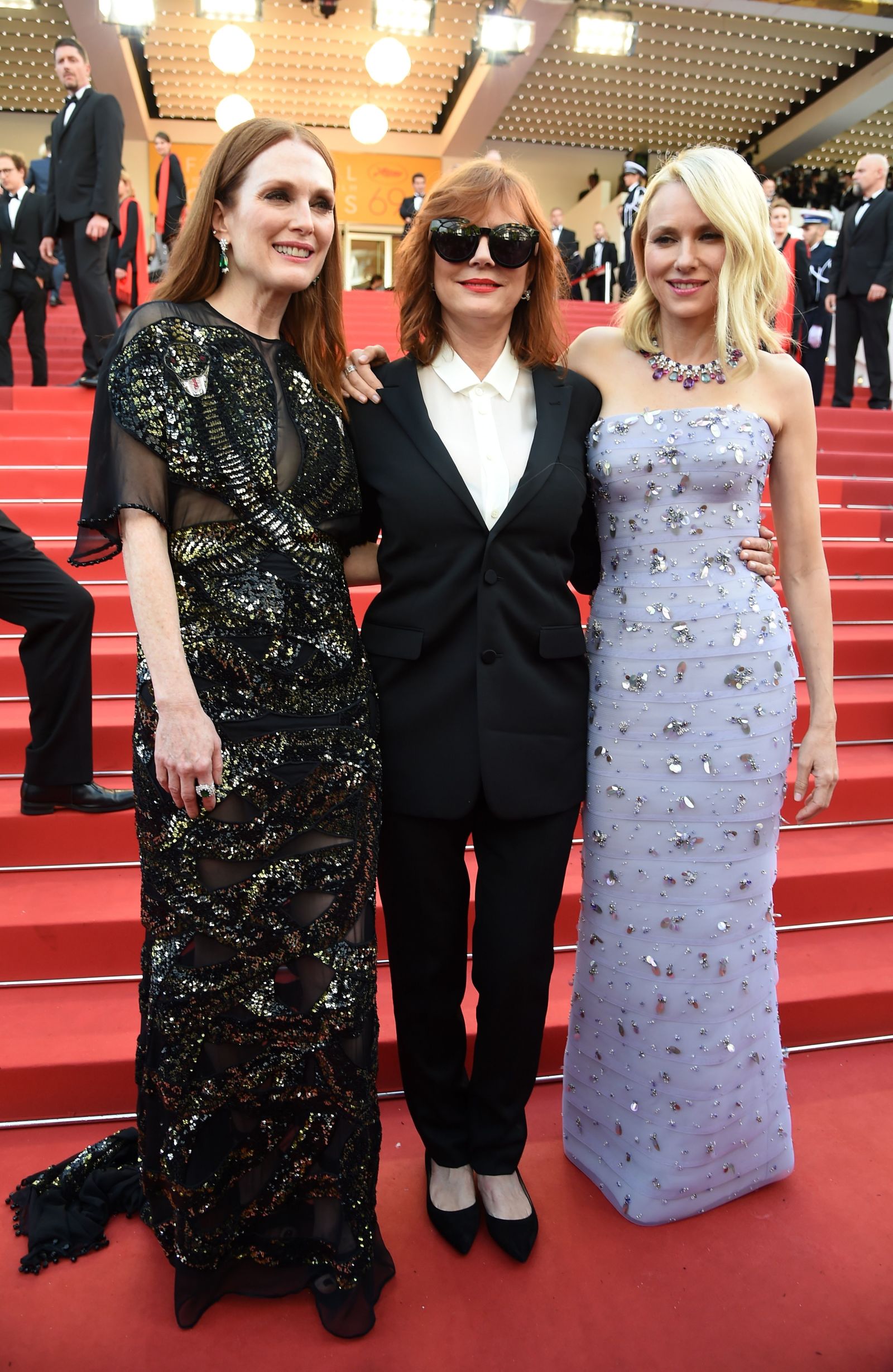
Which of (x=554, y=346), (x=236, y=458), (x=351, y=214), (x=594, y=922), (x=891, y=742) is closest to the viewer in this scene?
(x=236, y=458)

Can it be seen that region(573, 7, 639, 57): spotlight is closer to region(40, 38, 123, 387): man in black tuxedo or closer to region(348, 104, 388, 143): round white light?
region(348, 104, 388, 143): round white light

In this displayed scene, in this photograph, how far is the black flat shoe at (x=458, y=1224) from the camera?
6.11 feet

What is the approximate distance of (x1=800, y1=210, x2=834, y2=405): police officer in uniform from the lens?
8789 millimetres

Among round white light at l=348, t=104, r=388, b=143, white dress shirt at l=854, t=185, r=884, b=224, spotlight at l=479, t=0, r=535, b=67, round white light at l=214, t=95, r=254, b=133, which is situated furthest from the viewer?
round white light at l=348, t=104, r=388, b=143

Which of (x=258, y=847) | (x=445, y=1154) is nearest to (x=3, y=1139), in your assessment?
(x=445, y=1154)

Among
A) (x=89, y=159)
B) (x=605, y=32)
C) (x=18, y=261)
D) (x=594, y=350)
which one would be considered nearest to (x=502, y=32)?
(x=605, y=32)

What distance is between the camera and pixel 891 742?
365 cm

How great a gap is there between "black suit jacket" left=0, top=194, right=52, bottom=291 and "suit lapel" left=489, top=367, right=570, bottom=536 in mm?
5925

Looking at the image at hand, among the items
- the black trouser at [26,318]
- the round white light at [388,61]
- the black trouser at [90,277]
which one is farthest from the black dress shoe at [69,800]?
the round white light at [388,61]

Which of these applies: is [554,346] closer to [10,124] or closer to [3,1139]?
[3,1139]

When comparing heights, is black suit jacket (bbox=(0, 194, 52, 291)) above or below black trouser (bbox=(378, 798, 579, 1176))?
above

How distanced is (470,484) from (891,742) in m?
2.62

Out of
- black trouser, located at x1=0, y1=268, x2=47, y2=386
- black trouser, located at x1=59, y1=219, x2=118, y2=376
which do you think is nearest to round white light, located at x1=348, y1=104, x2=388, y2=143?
black trouser, located at x1=0, y1=268, x2=47, y2=386

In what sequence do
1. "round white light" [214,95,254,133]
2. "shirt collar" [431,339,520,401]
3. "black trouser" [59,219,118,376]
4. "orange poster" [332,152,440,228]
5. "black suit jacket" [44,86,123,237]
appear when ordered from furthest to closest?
"orange poster" [332,152,440,228]
"round white light" [214,95,254,133]
"black trouser" [59,219,118,376]
"black suit jacket" [44,86,123,237]
"shirt collar" [431,339,520,401]
